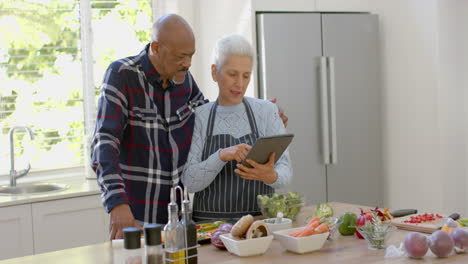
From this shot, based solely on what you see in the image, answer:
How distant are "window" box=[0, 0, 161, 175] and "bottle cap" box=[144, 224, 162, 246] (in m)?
Result: 2.70

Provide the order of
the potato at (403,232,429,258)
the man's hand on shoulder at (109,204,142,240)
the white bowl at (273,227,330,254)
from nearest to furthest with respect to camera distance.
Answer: the potato at (403,232,429,258) → the white bowl at (273,227,330,254) → the man's hand on shoulder at (109,204,142,240)

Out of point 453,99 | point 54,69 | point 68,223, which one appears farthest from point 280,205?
point 54,69

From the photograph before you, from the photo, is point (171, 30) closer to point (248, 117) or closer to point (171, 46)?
point (171, 46)

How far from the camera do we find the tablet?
2461 mm

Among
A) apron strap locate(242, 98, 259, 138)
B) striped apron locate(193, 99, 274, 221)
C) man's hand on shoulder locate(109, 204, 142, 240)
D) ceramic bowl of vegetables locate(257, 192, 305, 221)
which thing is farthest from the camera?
apron strap locate(242, 98, 259, 138)

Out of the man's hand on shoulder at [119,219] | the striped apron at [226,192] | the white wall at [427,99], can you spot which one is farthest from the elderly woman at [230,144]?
the white wall at [427,99]

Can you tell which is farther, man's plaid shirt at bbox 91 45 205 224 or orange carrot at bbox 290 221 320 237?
man's plaid shirt at bbox 91 45 205 224

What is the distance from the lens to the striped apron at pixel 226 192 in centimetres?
269

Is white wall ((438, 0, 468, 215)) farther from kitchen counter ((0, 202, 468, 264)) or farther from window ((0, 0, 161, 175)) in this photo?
kitchen counter ((0, 202, 468, 264))

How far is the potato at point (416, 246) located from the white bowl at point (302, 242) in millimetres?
272

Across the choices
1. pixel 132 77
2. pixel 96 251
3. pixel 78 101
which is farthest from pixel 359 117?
pixel 96 251

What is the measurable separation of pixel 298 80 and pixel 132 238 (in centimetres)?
275

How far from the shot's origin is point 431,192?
4539 millimetres

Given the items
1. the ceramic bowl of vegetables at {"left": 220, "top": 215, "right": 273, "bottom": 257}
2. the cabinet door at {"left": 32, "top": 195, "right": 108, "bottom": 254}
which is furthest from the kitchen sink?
the ceramic bowl of vegetables at {"left": 220, "top": 215, "right": 273, "bottom": 257}
